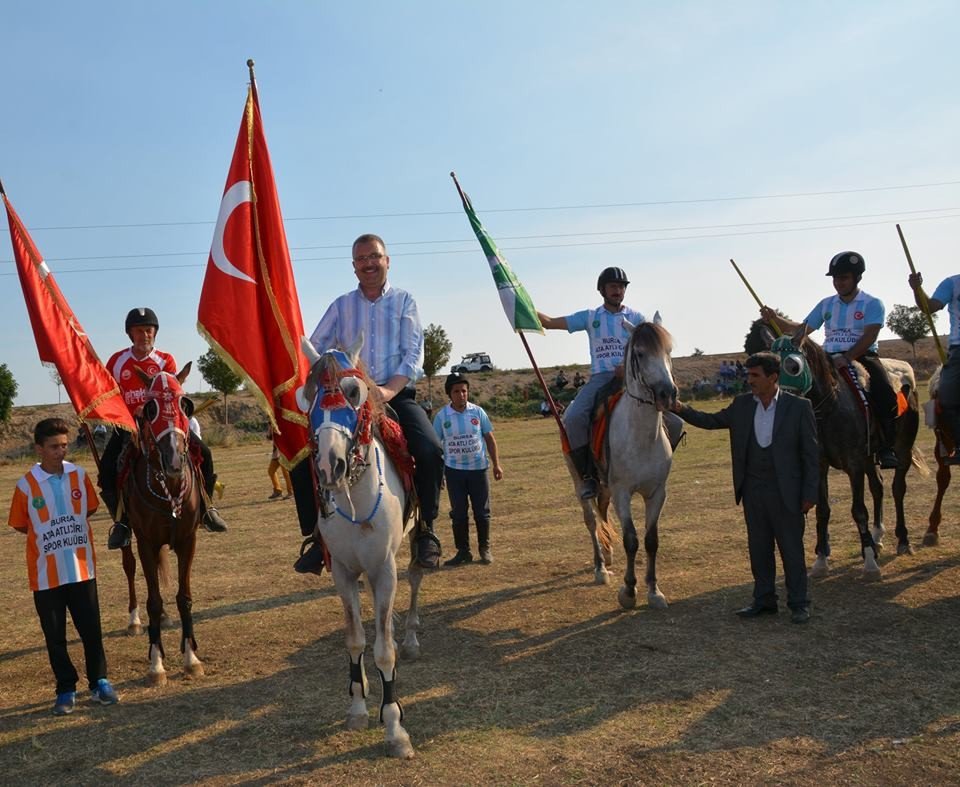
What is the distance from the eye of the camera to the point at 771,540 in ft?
25.0

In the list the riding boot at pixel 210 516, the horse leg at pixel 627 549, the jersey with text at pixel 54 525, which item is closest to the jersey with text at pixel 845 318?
the horse leg at pixel 627 549

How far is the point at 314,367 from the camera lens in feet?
16.6

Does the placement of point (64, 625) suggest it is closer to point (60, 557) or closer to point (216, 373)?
point (60, 557)

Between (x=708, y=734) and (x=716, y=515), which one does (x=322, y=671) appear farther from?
(x=716, y=515)

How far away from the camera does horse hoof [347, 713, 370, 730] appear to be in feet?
17.9

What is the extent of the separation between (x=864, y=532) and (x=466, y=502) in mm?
4749

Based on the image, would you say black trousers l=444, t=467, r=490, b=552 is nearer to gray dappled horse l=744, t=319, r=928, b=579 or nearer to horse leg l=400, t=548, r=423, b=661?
horse leg l=400, t=548, r=423, b=661

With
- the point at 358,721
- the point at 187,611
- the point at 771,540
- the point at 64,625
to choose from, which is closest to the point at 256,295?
the point at 187,611

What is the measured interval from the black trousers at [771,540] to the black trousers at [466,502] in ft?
13.0

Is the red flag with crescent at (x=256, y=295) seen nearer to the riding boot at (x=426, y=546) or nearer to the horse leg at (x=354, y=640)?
the horse leg at (x=354, y=640)

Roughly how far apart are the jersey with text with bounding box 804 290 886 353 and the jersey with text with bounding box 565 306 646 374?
2.32 m

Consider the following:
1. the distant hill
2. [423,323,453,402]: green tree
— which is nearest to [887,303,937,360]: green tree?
the distant hill

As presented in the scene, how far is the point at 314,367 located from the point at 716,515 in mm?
9124

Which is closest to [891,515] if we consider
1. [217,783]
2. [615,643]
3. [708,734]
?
[615,643]
